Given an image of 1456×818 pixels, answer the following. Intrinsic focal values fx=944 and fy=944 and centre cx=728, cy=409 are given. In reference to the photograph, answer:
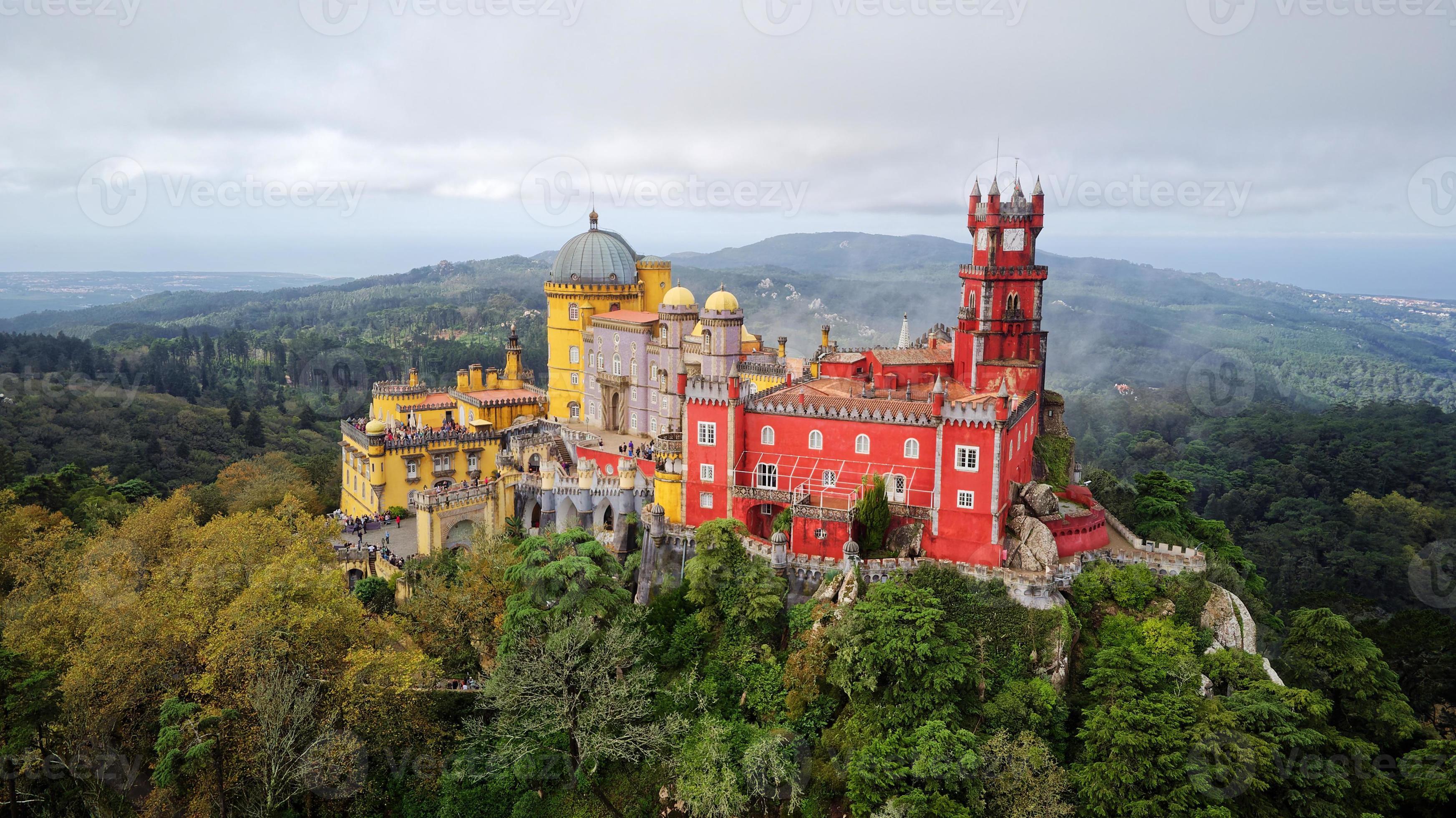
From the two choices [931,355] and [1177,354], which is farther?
[1177,354]

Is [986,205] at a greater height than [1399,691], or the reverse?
[986,205]

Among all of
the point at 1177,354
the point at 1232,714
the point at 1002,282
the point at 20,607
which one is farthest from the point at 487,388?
the point at 1177,354

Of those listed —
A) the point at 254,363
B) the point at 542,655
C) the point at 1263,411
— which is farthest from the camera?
the point at 254,363

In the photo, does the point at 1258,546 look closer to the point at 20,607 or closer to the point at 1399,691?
the point at 1399,691

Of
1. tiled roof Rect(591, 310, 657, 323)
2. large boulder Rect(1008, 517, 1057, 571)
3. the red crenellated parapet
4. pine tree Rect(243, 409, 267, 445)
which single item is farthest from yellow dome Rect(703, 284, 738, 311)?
pine tree Rect(243, 409, 267, 445)

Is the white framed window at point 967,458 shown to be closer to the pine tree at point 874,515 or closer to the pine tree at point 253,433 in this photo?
the pine tree at point 874,515

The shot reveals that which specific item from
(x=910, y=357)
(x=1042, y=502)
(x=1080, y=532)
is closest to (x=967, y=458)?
(x=1042, y=502)
